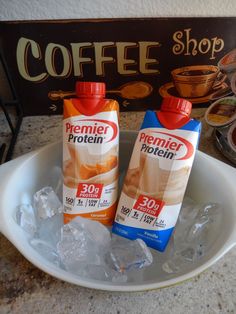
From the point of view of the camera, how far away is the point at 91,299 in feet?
1.36

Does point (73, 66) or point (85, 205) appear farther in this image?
point (73, 66)

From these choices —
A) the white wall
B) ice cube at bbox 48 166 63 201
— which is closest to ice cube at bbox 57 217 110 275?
ice cube at bbox 48 166 63 201

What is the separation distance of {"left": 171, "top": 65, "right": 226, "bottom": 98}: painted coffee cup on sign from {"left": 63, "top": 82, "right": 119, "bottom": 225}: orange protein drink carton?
271 mm

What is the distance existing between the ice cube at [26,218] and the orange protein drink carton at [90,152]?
0.17 ft

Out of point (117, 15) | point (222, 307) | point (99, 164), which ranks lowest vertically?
point (222, 307)

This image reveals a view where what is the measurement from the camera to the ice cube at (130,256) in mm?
430

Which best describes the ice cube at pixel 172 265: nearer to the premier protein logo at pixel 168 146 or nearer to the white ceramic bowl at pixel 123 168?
the white ceramic bowl at pixel 123 168

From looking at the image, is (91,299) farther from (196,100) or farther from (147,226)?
(196,100)

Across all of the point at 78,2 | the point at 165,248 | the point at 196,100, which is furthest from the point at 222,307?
the point at 78,2

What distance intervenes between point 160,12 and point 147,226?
1.38 ft

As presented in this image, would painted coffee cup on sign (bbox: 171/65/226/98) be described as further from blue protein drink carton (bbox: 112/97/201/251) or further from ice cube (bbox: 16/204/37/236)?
ice cube (bbox: 16/204/37/236)

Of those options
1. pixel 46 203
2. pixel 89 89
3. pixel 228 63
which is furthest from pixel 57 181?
pixel 228 63

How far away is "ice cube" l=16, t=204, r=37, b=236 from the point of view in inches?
17.6

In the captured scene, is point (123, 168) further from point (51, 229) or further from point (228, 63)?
point (228, 63)
